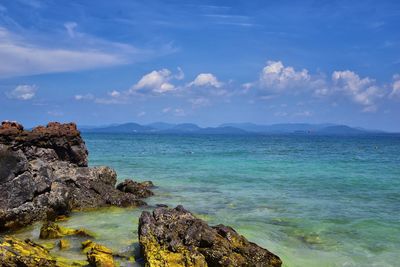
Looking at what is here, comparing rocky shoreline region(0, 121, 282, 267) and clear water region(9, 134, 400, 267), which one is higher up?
rocky shoreline region(0, 121, 282, 267)

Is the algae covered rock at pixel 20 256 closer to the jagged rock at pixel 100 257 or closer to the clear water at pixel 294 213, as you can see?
the jagged rock at pixel 100 257

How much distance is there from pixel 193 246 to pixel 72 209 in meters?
10.4

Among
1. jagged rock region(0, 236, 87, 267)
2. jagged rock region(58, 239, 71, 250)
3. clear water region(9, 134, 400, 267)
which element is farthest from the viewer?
clear water region(9, 134, 400, 267)

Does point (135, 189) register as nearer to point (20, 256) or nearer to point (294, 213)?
point (294, 213)

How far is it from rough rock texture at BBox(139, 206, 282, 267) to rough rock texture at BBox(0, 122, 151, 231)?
6.39 m

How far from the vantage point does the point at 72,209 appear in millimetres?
21859

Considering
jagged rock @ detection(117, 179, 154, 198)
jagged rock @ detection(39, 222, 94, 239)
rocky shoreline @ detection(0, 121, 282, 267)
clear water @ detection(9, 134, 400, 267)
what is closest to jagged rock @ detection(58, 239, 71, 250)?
rocky shoreline @ detection(0, 121, 282, 267)

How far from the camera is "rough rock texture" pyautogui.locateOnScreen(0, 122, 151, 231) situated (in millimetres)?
18281

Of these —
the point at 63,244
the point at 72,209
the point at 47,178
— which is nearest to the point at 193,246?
the point at 63,244

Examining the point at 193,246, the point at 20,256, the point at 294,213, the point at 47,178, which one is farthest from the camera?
the point at 294,213

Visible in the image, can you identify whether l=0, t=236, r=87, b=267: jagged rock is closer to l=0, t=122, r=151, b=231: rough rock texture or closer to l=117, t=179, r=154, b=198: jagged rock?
l=0, t=122, r=151, b=231: rough rock texture

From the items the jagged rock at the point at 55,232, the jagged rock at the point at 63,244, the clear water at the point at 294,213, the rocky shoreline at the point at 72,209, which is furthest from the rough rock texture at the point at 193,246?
the jagged rock at the point at 55,232

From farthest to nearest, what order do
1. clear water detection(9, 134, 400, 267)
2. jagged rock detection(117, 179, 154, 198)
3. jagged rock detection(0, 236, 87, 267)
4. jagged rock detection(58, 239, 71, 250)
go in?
1. jagged rock detection(117, 179, 154, 198)
2. clear water detection(9, 134, 400, 267)
3. jagged rock detection(58, 239, 71, 250)
4. jagged rock detection(0, 236, 87, 267)

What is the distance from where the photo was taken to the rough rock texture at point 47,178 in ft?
60.0
